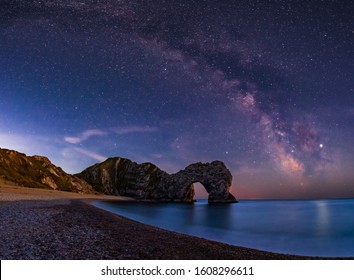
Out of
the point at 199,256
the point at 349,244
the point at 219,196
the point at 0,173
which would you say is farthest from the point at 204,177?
the point at 199,256

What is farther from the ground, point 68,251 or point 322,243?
point 68,251

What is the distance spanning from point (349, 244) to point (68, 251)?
37621 mm
